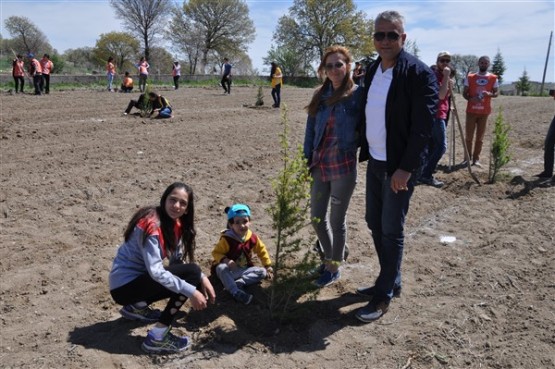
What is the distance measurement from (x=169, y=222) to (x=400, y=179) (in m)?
1.56

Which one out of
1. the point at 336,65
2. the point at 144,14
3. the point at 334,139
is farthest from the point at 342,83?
the point at 144,14

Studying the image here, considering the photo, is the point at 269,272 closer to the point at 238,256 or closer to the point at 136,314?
the point at 238,256

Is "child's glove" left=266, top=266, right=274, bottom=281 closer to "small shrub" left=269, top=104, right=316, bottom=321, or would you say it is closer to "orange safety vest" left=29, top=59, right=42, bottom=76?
"small shrub" left=269, top=104, right=316, bottom=321

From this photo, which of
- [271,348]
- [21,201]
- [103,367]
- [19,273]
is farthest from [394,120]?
[21,201]

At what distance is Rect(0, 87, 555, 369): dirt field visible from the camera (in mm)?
3131

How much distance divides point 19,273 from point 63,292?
0.55 meters

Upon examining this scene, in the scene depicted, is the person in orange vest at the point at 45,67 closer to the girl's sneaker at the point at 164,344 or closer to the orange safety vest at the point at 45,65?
the orange safety vest at the point at 45,65

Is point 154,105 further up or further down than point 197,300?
further up

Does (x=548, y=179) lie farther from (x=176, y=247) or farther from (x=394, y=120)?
(x=176, y=247)

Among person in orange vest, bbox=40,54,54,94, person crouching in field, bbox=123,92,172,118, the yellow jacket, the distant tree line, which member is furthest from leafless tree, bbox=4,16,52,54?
the yellow jacket

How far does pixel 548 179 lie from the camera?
24.6ft

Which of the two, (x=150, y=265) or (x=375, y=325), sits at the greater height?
(x=150, y=265)

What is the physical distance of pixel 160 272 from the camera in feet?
9.83

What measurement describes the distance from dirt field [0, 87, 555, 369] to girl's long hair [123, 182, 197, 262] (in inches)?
22.4
